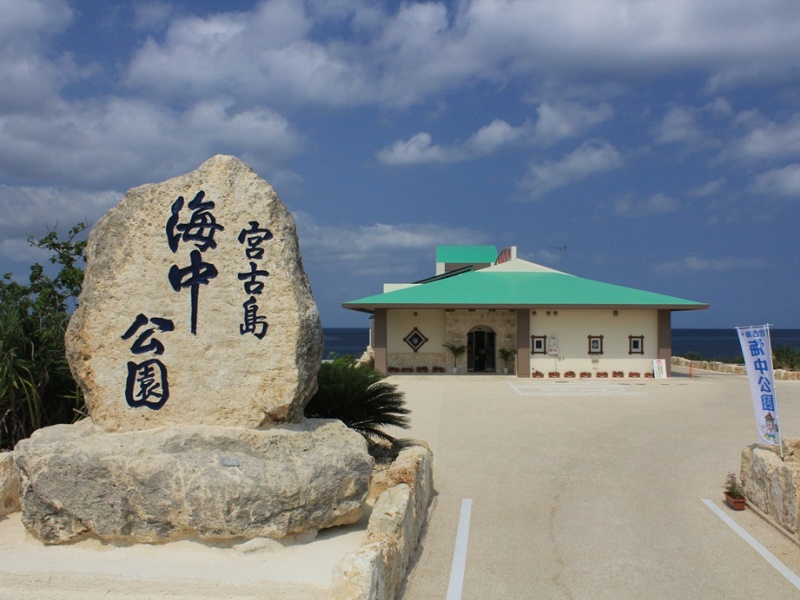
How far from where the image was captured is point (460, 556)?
716cm

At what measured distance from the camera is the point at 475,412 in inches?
681

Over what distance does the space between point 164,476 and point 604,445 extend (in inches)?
357

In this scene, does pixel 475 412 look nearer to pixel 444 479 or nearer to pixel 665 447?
pixel 665 447

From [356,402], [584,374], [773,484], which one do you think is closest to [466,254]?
[584,374]

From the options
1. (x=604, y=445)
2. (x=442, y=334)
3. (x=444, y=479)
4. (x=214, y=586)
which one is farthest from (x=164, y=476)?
(x=442, y=334)

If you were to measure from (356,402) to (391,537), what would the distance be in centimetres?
396

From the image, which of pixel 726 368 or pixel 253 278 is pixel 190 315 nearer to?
pixel 253 278

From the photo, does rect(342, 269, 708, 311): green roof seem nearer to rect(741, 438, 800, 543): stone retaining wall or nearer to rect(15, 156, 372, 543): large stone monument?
rect(741, 438, 800, 543): stone retaining wall

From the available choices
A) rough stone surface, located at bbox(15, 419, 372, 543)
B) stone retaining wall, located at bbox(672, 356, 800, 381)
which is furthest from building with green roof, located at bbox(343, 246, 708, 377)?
rough stone surface, located at bbox(15, 419, 372, 543)

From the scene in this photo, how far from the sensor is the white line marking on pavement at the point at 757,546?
6641mm

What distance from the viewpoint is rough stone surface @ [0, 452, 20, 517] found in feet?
23.5

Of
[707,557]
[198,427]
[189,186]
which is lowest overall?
[707,557]

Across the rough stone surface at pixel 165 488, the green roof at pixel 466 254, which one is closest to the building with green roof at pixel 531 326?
the green roof at pixel 466 254

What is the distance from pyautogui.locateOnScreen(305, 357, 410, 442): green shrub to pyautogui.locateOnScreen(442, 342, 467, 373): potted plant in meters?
17.1
